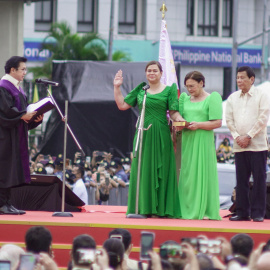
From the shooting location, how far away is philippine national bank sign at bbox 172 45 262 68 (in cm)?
3959

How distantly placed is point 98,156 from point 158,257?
1333 centimetres

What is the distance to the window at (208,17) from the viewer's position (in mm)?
40500

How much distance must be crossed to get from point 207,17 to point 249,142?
3126 centimetres

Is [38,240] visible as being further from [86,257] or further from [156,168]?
[156,168]

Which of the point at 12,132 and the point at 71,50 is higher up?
the point at 71,50

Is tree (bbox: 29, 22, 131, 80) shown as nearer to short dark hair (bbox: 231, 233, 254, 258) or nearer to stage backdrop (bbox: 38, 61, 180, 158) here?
stage backdrop (bbox: 38, 61, 180, 158)

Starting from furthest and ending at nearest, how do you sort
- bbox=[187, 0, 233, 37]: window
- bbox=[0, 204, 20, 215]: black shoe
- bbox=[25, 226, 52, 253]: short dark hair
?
bbox=[187, 0, 233, 37]: window → bbox=[0, 204, 20, 215]: black shoe → bbox=[25, 226, 52, 253]: short dark hair

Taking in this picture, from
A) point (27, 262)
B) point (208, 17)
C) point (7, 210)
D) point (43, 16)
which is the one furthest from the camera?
point (208, 17)

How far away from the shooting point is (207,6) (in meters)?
40.6

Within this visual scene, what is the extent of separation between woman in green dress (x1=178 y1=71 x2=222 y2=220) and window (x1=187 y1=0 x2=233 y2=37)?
3066cm

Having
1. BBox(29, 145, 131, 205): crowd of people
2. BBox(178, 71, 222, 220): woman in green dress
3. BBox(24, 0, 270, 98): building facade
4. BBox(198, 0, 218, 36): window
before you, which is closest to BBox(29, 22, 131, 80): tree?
BBox(24, 0, 270, 98): building facade

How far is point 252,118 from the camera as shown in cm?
1002

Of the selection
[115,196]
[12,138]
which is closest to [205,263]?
[12,138]

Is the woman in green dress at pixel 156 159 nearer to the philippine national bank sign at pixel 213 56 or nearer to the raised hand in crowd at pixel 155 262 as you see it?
the raised hand in crowd at pixel 155 262
